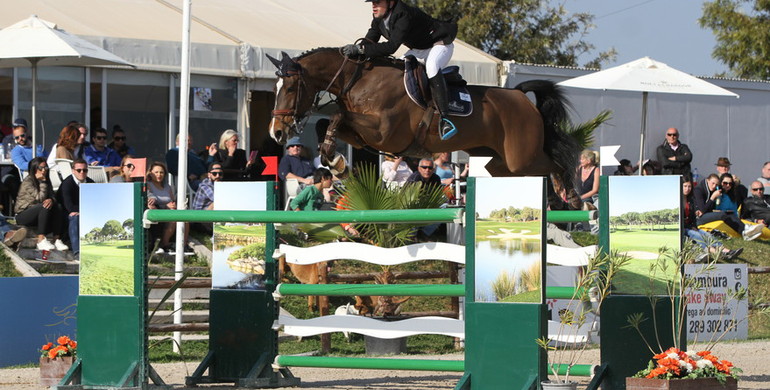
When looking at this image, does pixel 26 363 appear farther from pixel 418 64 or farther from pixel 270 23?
pixel 270 23

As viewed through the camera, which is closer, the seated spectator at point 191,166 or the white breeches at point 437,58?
the white breeches at point 437,58

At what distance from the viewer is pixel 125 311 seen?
19.3ft

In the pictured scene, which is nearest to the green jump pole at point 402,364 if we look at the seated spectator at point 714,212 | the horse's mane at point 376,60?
the horse's mane at point 376,60

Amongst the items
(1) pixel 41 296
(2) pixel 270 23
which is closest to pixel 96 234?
(1) pixel 41 296

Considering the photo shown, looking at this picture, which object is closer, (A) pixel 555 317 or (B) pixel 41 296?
(B) pixel 41 296

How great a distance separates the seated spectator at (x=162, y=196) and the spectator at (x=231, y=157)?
32.0 inches

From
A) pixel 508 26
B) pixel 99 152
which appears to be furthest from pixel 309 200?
pixel 508 26

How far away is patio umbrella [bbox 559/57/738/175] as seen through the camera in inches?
473

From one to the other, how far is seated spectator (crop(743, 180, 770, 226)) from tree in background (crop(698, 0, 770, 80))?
1105cm

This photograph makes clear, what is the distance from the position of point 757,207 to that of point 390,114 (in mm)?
7782

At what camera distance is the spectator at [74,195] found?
9.77 meters

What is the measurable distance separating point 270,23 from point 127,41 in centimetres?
262

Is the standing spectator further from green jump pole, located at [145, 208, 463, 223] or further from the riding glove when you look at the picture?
green jump pole, located at [145, 208, 463, 223]

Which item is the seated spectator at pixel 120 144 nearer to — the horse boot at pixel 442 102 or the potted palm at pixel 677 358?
the horse boot at pixel 442 102
